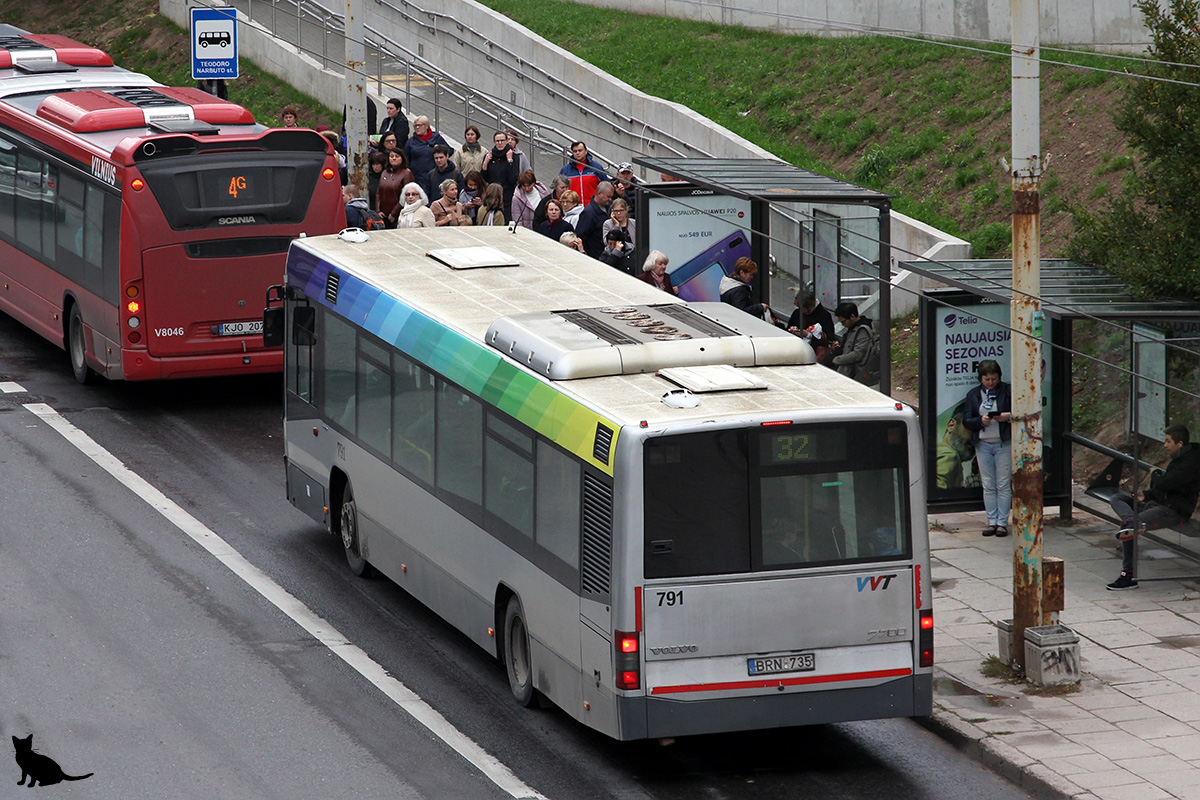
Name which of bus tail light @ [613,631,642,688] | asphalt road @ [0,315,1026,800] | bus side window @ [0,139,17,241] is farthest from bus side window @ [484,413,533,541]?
bus side window @ [0,139,17,241]

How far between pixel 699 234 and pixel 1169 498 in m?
7.04

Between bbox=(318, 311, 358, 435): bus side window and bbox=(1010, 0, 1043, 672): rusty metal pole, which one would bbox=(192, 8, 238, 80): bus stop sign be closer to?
bbox=(318, 311, 358, 435): bus side window

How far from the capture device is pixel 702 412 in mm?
10289

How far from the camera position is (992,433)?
15.2 m

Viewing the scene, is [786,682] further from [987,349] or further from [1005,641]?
[987,349]

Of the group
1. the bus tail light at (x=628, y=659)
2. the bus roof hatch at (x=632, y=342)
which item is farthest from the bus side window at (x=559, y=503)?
the bus tail light at (x=628, y=659)

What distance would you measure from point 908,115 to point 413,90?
37.8 feet

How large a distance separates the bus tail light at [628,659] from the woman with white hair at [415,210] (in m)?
11.3

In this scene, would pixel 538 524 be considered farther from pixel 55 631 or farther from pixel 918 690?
pixel 55 631

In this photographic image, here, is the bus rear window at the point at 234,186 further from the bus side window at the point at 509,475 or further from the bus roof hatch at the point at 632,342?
the bus side window at the point at 509,475

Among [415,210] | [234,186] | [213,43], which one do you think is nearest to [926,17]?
[415,210]

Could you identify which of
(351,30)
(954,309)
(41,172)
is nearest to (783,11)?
(351,30)

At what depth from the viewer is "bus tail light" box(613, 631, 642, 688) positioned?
10.1 meters

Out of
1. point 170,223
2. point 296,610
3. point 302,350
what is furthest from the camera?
point 170,223
